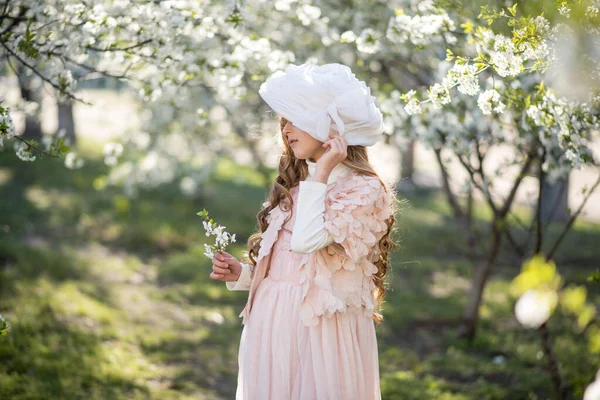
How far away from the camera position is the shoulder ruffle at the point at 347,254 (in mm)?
2398

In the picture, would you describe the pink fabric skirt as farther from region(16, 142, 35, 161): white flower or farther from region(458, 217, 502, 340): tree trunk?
region(458, 217, 502, 340): tree trunk

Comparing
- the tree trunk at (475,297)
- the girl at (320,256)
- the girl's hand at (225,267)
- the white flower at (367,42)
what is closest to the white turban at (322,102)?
the girl at (320,256)

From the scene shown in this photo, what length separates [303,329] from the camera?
2.47 metres

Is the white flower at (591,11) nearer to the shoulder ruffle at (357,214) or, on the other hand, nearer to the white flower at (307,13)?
the shoulder ruffle at (357,214)

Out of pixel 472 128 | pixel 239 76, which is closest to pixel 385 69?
pixel 472 128

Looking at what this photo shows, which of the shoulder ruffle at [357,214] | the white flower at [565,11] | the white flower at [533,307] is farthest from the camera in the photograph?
the shoulder ruffle at [357,214]

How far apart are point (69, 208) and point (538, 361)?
231 inches

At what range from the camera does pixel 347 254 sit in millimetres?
2422

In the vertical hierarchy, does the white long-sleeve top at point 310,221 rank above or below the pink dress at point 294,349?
above

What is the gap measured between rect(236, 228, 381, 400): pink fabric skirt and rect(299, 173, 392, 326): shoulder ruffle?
4cm

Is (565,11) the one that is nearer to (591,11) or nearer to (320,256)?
(591,11)

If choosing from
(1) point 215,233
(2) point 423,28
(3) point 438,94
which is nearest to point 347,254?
(1) point 215,233

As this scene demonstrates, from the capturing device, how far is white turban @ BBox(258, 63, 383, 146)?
7.95 ft

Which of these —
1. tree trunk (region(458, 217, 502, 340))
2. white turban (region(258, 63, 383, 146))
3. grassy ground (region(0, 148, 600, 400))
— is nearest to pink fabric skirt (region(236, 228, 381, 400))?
white turban (region(258, 63, 383, 146))
